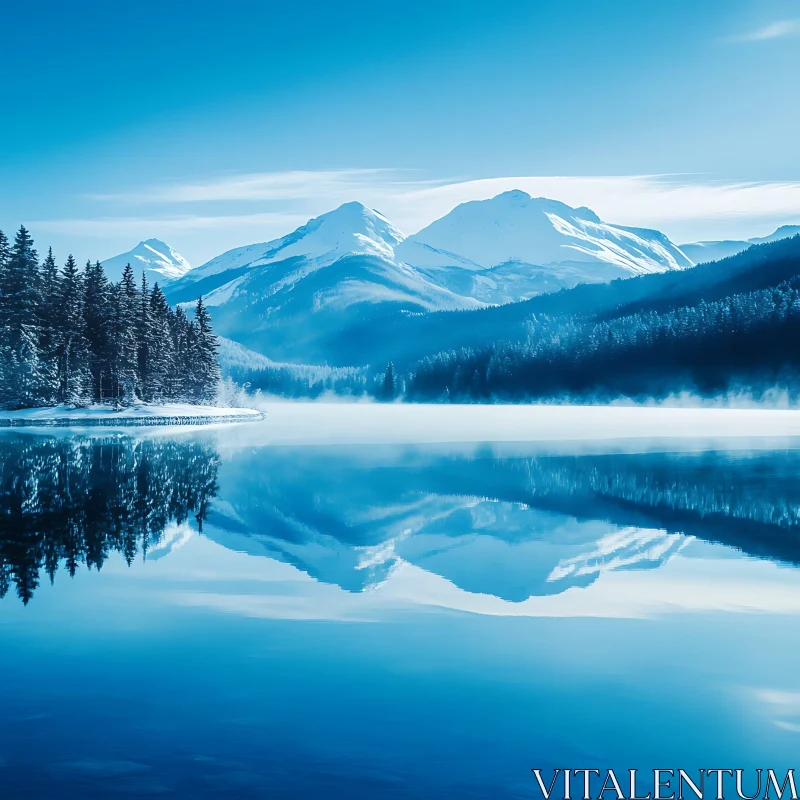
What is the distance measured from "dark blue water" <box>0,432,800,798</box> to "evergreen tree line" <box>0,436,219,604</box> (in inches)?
5.1

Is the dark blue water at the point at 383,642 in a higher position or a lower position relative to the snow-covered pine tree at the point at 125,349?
lower

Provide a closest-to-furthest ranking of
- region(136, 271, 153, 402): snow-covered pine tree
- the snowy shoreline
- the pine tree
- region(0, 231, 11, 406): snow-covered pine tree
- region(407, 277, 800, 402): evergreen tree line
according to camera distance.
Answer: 1. region(0, 231, 11, 406): snow-covered pine tree
2. the snowy shoreline
3. region(136, 271, 153, 402): snow-covered pine tree
4. the pine tree
5. region(407, 277, 800, 402): evergreen tree line

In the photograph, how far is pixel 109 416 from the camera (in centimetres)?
8250

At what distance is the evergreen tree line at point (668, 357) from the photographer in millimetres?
157125

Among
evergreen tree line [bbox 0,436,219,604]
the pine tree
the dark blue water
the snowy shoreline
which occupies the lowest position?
the dark blue water

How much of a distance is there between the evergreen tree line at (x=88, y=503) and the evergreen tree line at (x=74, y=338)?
36083 mm

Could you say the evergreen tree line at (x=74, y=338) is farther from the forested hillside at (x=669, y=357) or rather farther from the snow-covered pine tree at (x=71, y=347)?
the forested hillside at (x=669, y=357)

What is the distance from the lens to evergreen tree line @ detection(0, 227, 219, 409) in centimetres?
7856

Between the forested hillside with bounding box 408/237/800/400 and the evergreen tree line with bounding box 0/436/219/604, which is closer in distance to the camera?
the evergreen tree line with bounding box 0/436/219/604

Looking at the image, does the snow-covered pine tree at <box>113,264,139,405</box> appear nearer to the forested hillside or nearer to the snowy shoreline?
the snowy shoreline

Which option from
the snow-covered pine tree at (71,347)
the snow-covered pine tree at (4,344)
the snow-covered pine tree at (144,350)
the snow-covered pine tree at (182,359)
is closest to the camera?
the snow-covered pine tree at (4,344)

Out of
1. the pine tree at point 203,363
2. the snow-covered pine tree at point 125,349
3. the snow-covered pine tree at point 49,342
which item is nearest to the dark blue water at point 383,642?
the snow-covered pine tree at point 49,342

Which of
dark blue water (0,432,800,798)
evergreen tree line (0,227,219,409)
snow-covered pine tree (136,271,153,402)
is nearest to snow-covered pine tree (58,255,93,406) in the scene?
evergreen tree line (0,227,219,409)

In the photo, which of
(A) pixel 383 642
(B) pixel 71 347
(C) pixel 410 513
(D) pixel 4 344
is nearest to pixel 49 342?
(B) pixel 71 347
